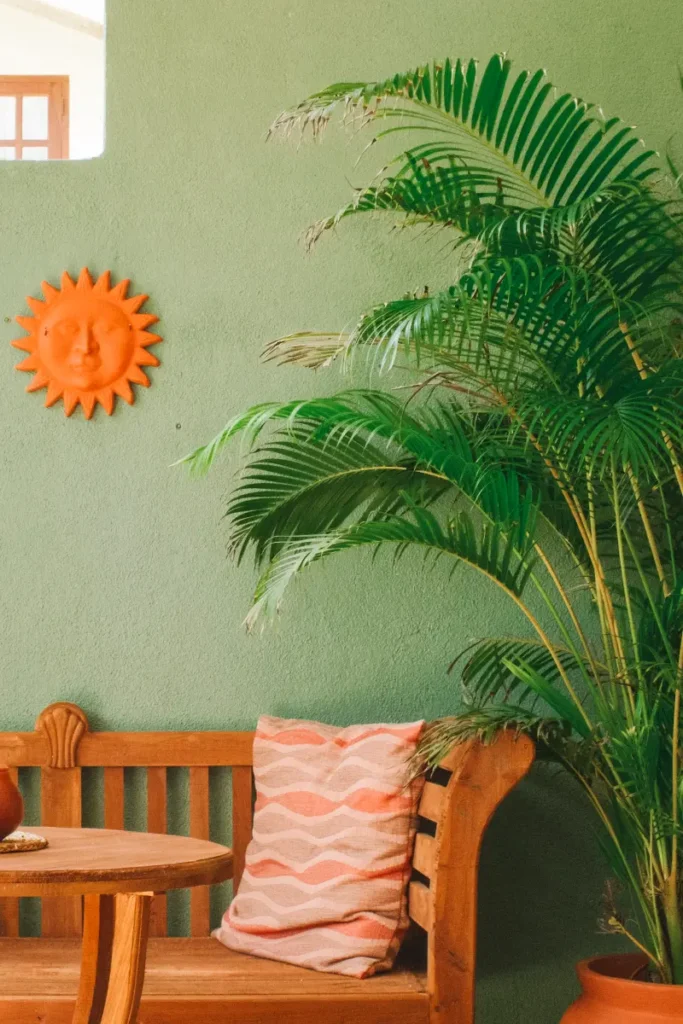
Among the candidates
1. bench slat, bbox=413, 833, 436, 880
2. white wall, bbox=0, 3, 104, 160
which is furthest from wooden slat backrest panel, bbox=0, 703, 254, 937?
white wall, bbox=0, 3, 104, 160

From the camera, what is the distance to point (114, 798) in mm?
2506

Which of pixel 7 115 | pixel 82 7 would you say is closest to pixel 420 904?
pixel 7 115

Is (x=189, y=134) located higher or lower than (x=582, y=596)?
higher

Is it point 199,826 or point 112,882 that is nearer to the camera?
point 112,882

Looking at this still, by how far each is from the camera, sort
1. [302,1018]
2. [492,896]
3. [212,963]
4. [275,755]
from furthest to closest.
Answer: [492,896], [275,755], [212,963], [302,1018]

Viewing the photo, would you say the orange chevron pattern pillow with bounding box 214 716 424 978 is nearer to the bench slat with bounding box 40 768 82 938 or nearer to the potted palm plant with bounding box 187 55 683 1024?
the potted palm plant with bounding box 187 55 683 1024

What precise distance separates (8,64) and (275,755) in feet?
17.9

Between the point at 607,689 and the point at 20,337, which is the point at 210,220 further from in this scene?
the point at 607,689

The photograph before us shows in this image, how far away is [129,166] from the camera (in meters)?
2.72

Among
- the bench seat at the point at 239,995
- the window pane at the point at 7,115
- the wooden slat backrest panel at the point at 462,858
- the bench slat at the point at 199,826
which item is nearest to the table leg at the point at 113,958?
the bench seat at the point at 239,995

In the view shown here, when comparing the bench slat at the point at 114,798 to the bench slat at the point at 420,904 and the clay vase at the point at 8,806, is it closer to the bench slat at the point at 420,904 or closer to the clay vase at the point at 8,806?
the bench slat at the point at 420,904

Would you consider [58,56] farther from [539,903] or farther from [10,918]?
[539,903]

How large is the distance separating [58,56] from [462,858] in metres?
5.78

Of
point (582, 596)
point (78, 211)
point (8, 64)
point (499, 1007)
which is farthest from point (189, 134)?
point (8, 64)
